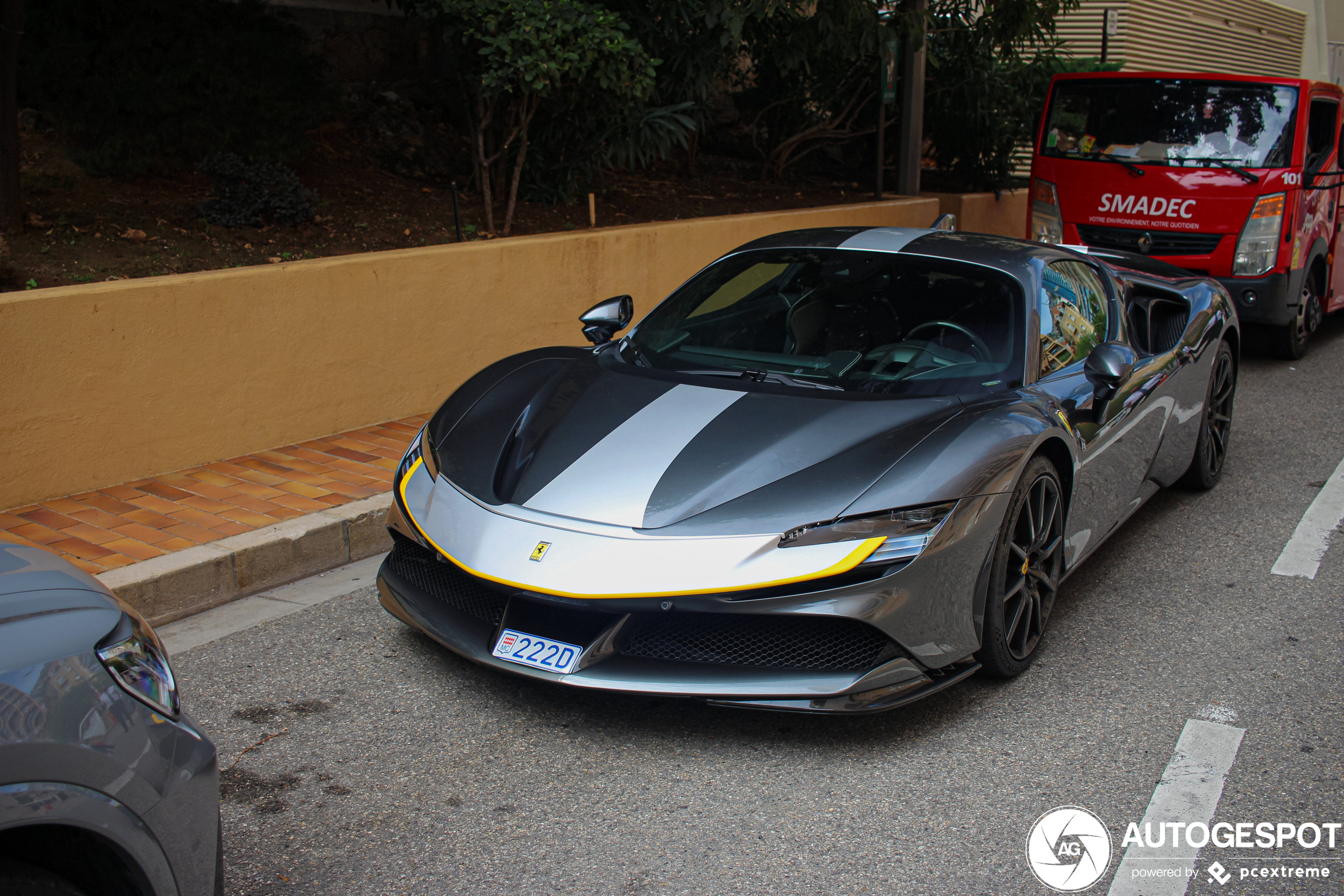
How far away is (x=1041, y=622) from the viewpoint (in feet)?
11.6

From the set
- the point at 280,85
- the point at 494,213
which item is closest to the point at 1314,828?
the point at 494,213

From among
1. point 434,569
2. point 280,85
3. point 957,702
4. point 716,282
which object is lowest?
point 957,702

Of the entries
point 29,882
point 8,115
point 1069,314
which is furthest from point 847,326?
point 8,115

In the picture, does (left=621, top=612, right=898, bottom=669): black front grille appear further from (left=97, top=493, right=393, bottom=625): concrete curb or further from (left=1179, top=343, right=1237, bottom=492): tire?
(left=1179, top=343, right=1237, bottom=492): tire

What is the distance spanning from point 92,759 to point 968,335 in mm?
3009

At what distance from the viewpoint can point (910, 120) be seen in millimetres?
11602

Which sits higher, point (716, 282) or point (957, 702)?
point (716, 282)

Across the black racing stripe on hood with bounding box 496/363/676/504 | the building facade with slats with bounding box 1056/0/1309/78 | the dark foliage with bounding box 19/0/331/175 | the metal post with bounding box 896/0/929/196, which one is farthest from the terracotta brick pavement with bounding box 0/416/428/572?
the building facade with slats with bounding box 1056/0/1309/78

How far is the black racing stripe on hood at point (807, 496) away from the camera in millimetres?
2898

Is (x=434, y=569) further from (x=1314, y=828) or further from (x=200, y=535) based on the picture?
(x=1314, y=828)

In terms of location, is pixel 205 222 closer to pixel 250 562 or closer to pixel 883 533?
pixel 250 562

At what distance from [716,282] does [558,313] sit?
2.82 m

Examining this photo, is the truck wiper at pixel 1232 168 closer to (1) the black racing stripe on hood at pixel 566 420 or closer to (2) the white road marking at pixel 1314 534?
(2) the white road marking at pixel 1314 534

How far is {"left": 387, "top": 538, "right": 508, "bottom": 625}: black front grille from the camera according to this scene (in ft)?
10.2
